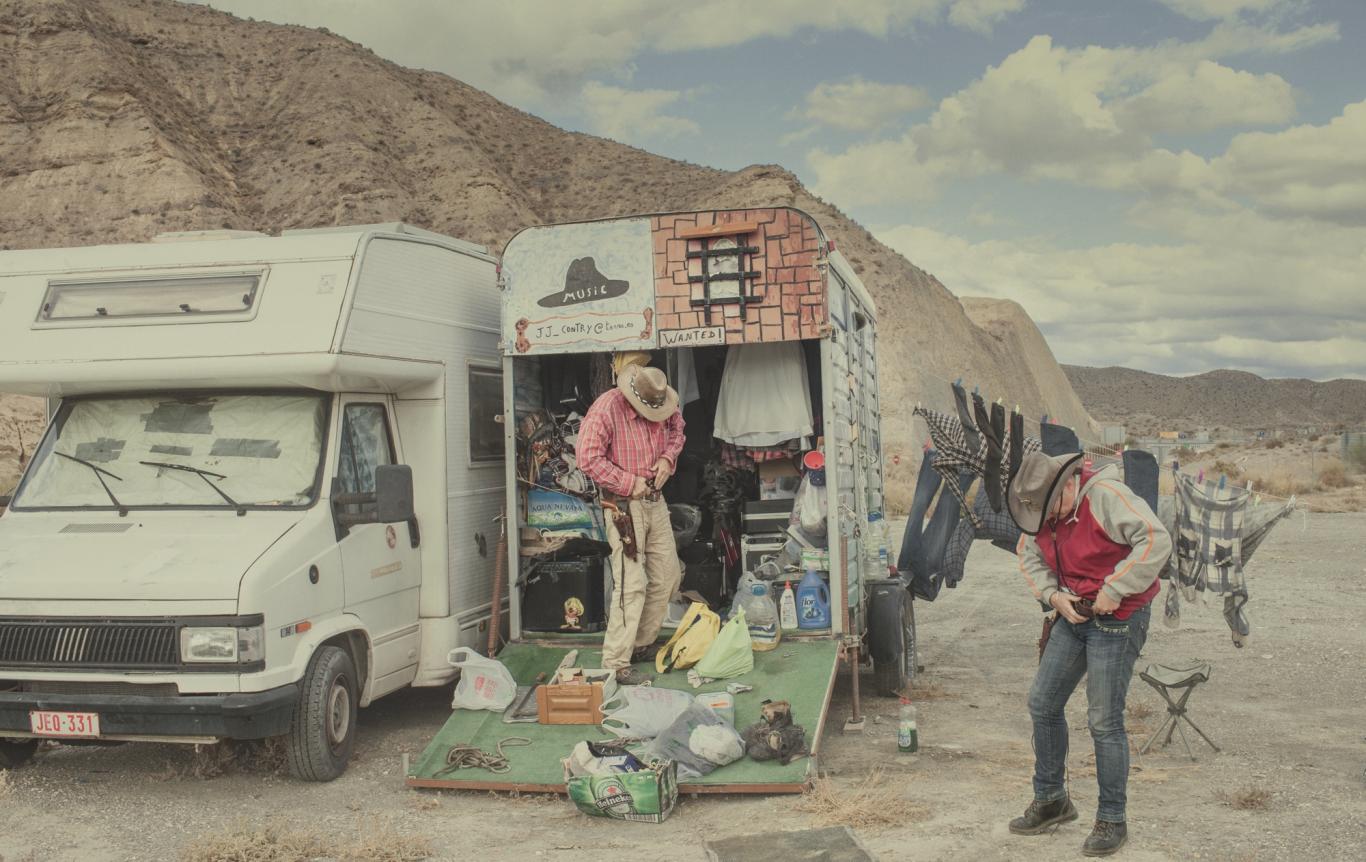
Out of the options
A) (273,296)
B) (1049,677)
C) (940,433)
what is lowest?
(1049,677)

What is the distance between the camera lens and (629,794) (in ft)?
20.6

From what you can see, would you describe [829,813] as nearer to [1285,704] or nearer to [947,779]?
[947,779]

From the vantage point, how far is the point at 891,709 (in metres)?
9.02

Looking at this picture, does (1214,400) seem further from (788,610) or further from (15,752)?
(15,752)

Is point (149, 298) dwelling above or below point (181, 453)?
above

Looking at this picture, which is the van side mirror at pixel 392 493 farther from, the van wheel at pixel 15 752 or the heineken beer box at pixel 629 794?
the van wheel at pixel 15 752

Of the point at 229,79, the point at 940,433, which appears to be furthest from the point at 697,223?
the point at 229,79

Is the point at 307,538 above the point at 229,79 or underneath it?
underneath

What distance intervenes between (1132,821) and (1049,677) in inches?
38.2

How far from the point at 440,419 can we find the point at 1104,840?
4.98 meters

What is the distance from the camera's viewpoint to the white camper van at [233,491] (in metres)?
6.52

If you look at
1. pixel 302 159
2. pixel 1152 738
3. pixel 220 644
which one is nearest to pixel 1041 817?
pixel 1152 738

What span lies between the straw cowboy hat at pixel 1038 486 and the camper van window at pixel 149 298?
4.69 metres

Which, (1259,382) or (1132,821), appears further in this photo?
(1259,382)
